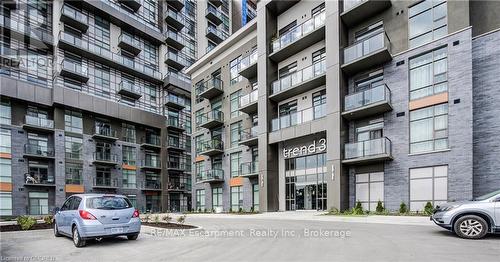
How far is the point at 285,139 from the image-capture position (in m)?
26.5

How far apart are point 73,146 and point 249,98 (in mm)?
22271

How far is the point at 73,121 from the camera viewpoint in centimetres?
3925

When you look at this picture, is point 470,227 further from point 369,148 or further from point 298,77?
point 298,77

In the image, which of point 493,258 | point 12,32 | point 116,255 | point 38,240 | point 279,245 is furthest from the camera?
point 12,32

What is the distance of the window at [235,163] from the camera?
33000 mm

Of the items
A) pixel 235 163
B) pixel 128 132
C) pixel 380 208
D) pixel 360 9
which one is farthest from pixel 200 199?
pixel 360 9

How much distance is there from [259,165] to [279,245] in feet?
63.4

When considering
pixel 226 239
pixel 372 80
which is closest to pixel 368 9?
→ pixel 372 80

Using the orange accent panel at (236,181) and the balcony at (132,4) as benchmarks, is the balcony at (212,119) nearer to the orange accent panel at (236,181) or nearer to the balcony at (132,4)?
the orange accent panel at (236,181)

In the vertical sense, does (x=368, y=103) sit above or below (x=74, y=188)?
above

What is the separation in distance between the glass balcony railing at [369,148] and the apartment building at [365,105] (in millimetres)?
62

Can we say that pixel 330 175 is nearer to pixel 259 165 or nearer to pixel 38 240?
pixel 259 165

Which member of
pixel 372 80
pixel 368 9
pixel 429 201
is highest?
pixel 368 9

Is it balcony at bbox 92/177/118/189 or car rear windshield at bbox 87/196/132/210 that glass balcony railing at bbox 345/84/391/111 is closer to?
car rear windshield at bbox 87/196/132/210
